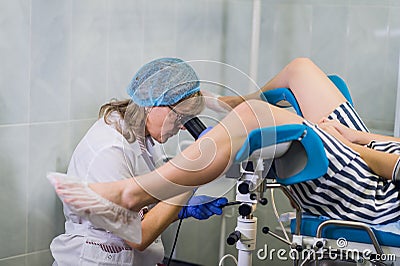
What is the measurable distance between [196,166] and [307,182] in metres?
0.36

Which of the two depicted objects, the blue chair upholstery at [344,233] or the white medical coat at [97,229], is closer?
the blue chair upholstery at [344,233]

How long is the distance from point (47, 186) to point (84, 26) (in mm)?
579

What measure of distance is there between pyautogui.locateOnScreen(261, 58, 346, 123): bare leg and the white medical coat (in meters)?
0.48

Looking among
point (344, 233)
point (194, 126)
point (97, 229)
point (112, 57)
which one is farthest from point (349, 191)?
point (112, 57)

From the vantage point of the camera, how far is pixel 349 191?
1829 millimetres

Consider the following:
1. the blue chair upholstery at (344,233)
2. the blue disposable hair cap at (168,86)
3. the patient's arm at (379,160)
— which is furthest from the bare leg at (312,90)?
the blue disposable hair cap at (168,86)

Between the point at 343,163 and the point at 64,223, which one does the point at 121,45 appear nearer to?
the point at 64,223

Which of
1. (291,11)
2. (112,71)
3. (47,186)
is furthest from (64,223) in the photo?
(291,11)

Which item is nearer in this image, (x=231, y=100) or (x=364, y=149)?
(x=231, y=100)

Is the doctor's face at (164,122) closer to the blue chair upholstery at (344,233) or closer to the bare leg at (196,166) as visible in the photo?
the bare leg at (196,166)

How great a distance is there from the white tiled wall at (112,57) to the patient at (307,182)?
147mm

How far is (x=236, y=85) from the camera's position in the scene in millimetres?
1762

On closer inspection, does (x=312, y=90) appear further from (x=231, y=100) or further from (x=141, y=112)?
A: (x=141, y=112)

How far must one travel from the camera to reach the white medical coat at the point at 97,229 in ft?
6.44
